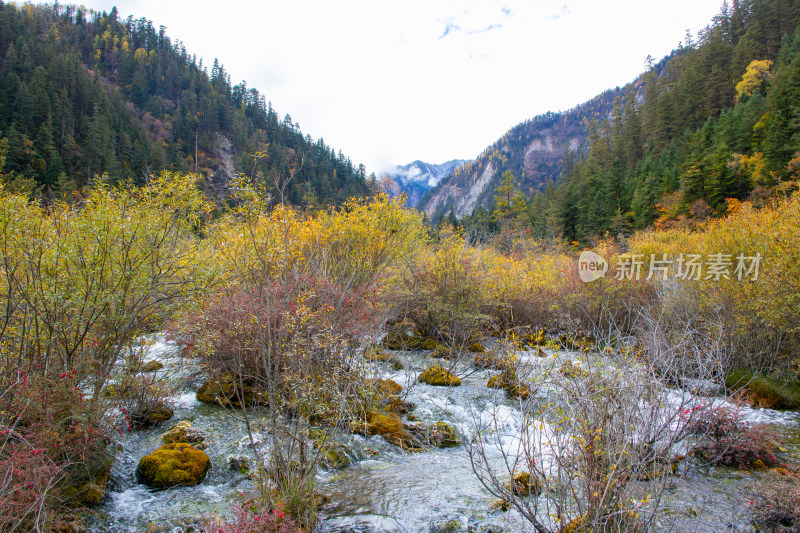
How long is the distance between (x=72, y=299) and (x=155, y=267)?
4.83 ft

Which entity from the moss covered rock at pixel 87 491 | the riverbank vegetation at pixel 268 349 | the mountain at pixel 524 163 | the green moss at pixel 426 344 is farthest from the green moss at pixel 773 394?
the mountain at pixel 524 163

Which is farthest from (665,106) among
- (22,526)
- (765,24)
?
(22,526)

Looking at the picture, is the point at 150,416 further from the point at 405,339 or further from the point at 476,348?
the point at 476,348

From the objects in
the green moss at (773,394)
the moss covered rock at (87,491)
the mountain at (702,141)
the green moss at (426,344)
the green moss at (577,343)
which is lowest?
the green moss at (426,344)

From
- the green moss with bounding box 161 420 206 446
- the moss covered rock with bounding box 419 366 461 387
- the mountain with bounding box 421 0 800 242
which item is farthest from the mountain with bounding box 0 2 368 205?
the mountain with bounding box 421 0 800 242

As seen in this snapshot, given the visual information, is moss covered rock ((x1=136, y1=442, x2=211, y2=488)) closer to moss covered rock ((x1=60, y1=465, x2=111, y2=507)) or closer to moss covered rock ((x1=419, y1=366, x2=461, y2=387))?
moss covered rock ((x1=60, y1=465, x2=111, y2=507))

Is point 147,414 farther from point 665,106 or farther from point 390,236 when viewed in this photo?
point 665,106

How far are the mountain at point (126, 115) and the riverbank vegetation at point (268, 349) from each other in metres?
29.2

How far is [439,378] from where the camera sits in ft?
42.6

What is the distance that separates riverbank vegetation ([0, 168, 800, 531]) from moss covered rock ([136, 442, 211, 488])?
2.01 ft

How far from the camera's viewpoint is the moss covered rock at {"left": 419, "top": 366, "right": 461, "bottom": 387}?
1272cm

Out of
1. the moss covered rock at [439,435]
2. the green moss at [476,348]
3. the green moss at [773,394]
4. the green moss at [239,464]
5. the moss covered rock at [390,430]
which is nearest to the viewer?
the green moss at [239,464]

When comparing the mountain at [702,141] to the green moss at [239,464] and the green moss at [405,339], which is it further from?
the green moss at [239,464]

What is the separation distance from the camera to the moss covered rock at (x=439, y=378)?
41.7ft
